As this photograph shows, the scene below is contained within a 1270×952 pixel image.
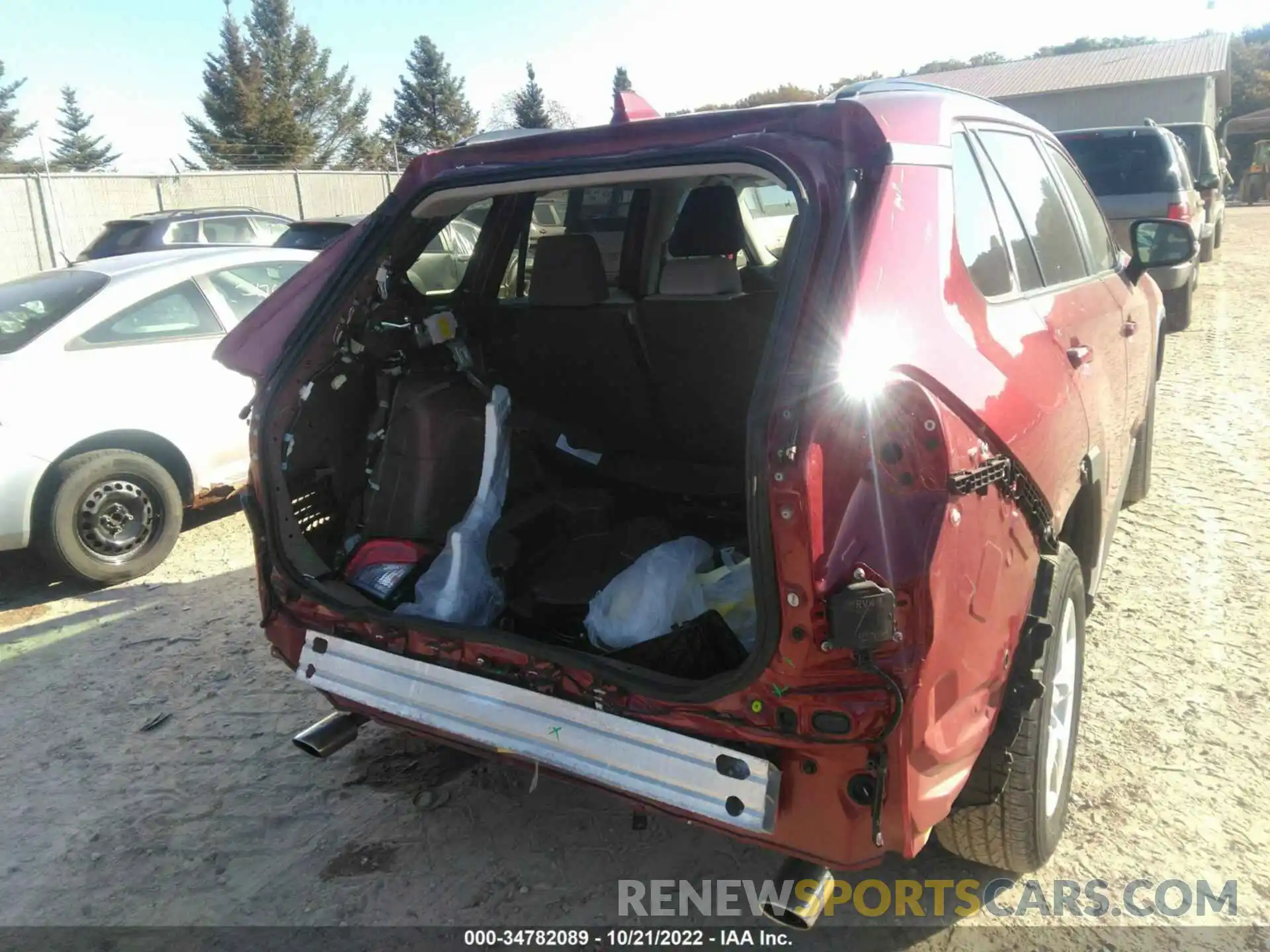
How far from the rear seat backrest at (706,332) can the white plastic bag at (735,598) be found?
0.56m

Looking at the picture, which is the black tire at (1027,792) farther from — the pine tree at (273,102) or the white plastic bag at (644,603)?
the pine tree at (273,102)

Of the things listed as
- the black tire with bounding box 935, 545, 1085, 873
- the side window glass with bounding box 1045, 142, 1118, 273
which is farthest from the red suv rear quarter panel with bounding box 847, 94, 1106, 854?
the side window glass with bounding box 1045, 142, 1118, 273

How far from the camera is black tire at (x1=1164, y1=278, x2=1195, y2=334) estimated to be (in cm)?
920

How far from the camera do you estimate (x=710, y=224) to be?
136 inches

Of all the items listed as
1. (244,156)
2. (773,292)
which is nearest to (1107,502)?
(773,292)

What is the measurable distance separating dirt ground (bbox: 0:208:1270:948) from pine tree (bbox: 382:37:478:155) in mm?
53347

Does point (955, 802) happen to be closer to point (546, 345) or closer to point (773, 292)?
point (773, 292)

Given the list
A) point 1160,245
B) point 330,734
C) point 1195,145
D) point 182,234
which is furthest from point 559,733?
point 1195,145

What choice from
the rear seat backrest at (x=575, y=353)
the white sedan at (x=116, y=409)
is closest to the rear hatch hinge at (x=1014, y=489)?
the rear seat backrest at (x=575, y=353)

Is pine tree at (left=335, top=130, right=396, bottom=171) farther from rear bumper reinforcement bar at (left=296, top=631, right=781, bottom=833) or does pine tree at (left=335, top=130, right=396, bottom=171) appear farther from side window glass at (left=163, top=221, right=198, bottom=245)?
rear bumper reinforcement bar at (left=296, top=631, right=781, bottom=833)

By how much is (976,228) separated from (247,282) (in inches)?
191

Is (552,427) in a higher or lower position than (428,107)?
lower

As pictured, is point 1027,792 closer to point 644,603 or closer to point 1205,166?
point 644,603

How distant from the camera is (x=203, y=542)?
18.2 ft
